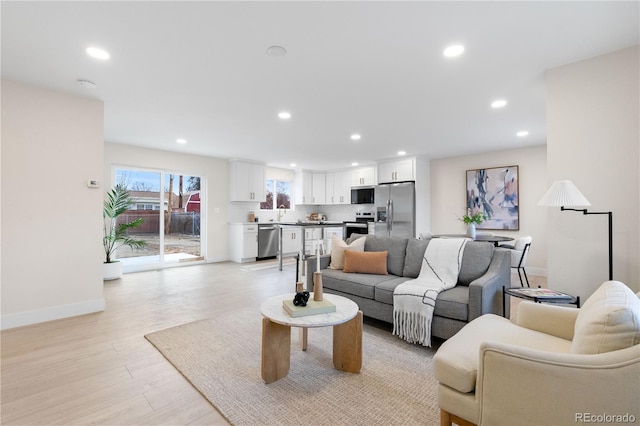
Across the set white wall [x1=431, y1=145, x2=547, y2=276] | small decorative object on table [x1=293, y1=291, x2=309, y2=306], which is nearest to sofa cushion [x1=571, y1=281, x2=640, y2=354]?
small decorative object on table [x1=293, y1=291, x2=309, y2=306]

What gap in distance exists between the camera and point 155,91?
307cm

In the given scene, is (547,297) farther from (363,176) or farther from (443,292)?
(363,176)

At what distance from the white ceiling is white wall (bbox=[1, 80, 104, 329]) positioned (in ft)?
0.95

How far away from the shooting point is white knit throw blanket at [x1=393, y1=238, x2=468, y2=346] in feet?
8.14

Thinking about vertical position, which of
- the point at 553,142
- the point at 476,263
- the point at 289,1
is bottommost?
the point at 476,263

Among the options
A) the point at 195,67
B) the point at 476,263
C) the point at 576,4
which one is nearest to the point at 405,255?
the point at 476,263

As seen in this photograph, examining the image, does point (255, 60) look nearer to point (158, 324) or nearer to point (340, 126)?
point (340, 126)

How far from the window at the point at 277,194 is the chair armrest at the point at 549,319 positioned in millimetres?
6664

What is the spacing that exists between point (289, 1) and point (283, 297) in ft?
6.86

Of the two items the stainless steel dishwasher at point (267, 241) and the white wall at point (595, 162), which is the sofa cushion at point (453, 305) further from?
the stainless steel dishwasher at point (267, 241)

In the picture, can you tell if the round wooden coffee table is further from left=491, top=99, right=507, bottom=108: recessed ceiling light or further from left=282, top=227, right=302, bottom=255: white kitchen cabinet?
left=282, top=227, right=302, bottom=255: white kitchen cabinet

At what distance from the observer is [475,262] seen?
9.18 ft

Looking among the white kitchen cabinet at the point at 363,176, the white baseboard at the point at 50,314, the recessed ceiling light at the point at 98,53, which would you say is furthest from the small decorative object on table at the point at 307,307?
the white kitchen cabinet at the point at 363,176

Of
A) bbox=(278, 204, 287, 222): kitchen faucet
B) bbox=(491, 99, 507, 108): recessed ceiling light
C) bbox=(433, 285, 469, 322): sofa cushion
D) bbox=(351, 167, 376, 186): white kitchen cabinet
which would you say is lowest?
bbox=(433, 285, 469, 322): sofa cushion
